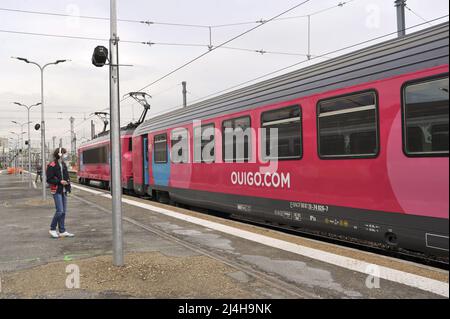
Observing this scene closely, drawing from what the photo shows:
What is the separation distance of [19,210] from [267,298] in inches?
452

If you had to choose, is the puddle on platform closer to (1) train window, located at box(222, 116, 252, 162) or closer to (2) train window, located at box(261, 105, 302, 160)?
(2) train window, located at box(261, 105, 302, 160)

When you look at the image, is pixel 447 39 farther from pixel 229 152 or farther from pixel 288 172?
pixel 229 152

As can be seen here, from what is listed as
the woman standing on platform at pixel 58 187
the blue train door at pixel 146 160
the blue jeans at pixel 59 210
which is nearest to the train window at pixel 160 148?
the blue train door at pixel 146 160

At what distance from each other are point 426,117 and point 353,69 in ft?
5.33

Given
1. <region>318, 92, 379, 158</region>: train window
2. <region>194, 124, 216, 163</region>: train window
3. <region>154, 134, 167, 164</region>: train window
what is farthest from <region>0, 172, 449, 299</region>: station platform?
<region>154, 134, 167, 164</region>: train window

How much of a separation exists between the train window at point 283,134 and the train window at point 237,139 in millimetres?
547

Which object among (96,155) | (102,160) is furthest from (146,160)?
(96,155)

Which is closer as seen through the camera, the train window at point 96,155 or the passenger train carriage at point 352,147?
the passenger train carriage at point 352,147

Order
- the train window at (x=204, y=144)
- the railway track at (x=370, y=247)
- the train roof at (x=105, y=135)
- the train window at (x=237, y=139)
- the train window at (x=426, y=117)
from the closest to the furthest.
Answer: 1. the train window at (x=426, y=117)
2. the railway track at (x=370, y=247)
3. the train window at (x=237, y=139)
4. the train window at (x=204, y=144)
5. the train roof at (x=105, y=135)

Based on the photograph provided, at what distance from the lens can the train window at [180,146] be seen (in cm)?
1170

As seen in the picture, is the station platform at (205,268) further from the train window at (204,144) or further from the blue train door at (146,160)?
the blue train door at (146,160)

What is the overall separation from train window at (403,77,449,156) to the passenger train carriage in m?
0.01

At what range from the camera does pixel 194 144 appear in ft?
36.9
